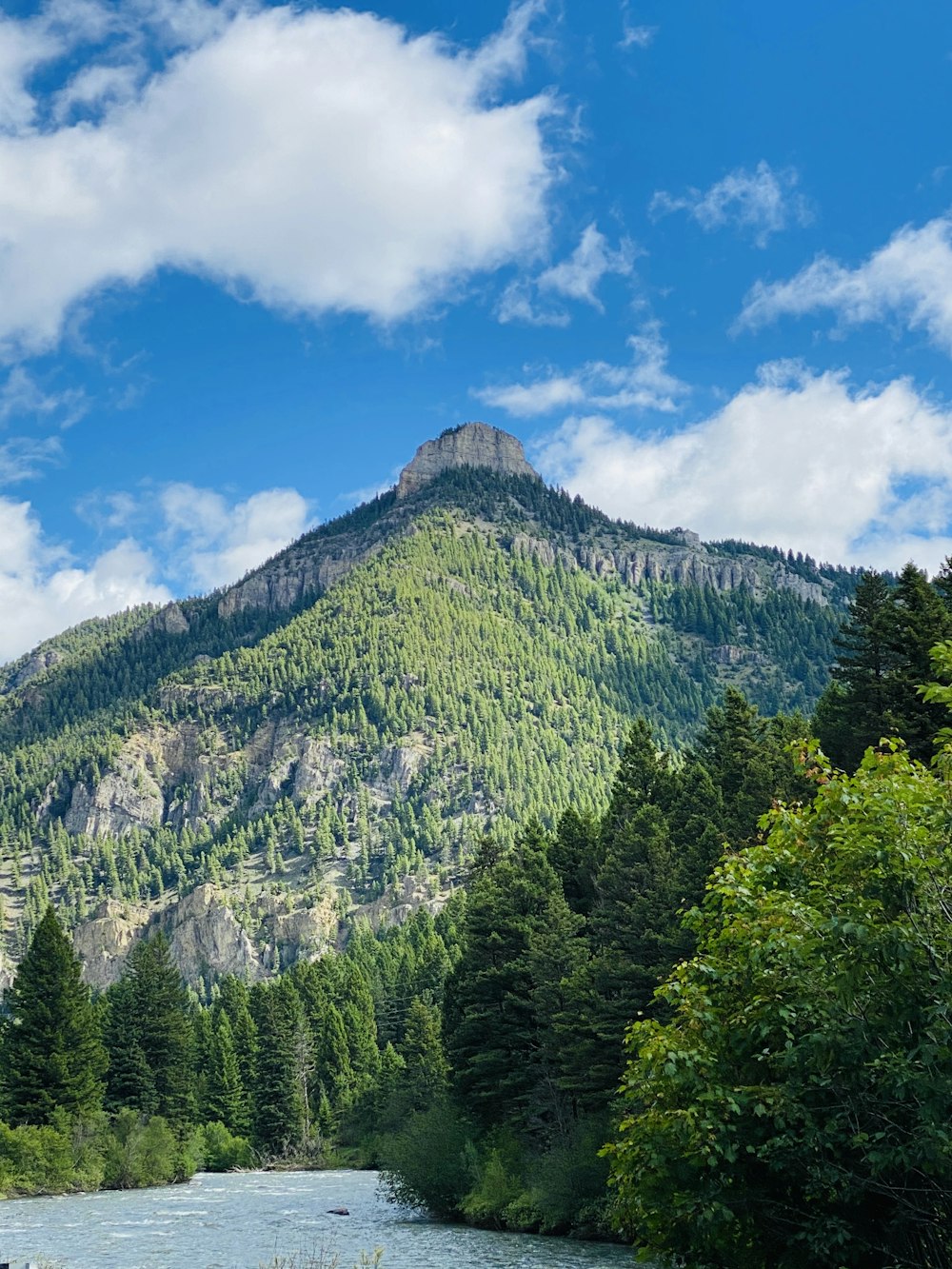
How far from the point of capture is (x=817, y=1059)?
43.1 feet

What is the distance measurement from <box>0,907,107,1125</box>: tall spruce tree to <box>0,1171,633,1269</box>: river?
20.8 ft

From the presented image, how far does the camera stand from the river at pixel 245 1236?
41.8m

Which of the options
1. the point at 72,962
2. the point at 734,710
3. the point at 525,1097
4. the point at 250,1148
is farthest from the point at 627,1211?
the point at 250,1148

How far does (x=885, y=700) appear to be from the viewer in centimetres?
4262

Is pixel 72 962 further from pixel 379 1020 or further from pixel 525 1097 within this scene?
pixel 379 1020

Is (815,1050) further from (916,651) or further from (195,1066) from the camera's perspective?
(195,1066)

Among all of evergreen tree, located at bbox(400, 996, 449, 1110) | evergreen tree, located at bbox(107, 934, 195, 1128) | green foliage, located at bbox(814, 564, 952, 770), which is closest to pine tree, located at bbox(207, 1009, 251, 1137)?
evergreen tree, located at bbox(400, 996, 449, 1110)

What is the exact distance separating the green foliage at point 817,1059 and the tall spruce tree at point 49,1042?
232 ft

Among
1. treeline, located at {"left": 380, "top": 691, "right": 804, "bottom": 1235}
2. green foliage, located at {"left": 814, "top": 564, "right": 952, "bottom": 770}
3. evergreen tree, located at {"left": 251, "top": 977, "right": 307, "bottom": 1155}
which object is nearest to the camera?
green foliage, located at {"left": 814, "top": 564, "right": 952, "bottom": 770}

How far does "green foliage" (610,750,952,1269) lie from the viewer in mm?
13117

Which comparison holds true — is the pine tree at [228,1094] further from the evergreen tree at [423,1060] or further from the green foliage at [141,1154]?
the green foliage at [141,1154]

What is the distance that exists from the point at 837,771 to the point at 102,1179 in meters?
77.9

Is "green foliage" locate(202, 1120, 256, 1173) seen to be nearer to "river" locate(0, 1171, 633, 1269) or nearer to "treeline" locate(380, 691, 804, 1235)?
"river" locate(0, 1171, 633, 1269)

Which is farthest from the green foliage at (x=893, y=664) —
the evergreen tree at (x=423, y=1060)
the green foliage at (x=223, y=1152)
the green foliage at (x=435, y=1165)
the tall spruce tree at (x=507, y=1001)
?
the green foliage at (x=223, y=1152)
